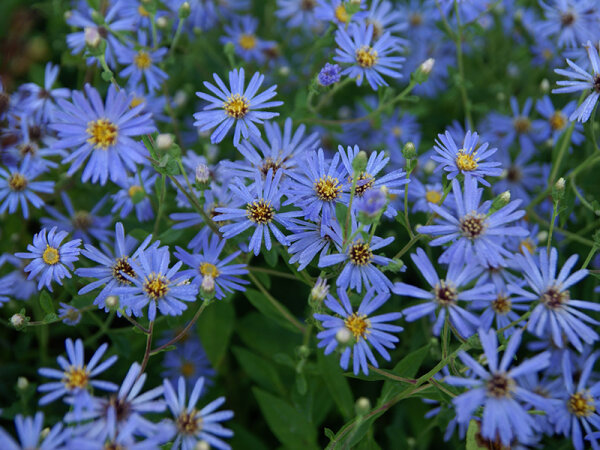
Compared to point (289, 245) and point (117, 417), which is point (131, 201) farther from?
point (117, 417)

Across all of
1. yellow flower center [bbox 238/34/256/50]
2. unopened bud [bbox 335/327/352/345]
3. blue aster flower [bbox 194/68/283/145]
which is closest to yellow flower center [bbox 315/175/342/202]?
blue aster flower [bbox 194/68/283/145]

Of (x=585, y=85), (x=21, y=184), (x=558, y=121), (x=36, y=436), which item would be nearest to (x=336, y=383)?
(x=36, y=436)

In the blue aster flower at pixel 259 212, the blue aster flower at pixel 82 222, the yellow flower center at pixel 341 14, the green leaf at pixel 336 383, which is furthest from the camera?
the yellow flower center at pixel 341 14

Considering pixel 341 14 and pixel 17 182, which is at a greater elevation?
pixel 341 14

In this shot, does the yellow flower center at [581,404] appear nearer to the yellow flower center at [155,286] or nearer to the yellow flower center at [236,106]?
the yellow flower center at [155,286]

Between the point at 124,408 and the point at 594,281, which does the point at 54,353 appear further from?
the point at 594,281

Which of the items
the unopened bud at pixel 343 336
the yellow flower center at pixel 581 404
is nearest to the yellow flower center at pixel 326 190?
the unopened bud at pixel 343 336

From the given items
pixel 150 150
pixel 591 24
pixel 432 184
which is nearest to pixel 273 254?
pixel 150 150
